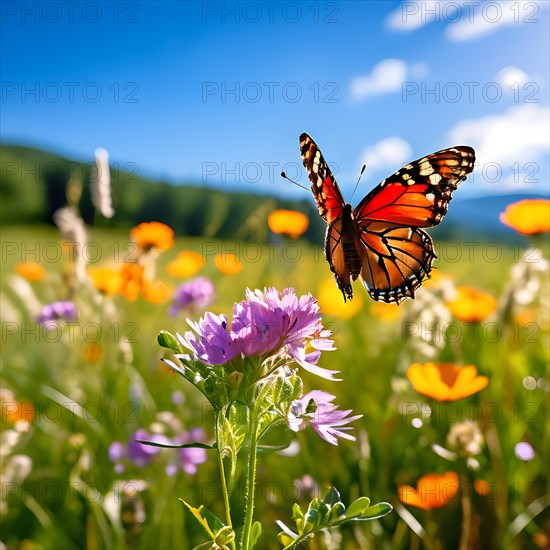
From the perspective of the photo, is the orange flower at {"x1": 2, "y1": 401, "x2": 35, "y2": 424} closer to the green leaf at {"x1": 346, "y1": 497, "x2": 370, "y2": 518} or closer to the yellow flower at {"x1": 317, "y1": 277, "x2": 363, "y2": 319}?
the yellow flower at {"x1": 317, "y1": 277, "x2": 363, "y2": 319}

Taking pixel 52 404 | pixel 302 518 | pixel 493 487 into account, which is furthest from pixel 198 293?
pixel 302 518

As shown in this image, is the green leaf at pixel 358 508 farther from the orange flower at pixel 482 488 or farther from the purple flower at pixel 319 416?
the orange flower at pixel 482 488

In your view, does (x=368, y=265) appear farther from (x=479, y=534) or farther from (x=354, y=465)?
(x=479, y=534)

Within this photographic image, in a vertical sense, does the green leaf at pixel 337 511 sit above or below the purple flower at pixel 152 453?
above

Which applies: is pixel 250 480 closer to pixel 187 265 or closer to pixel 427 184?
pixel 427 184

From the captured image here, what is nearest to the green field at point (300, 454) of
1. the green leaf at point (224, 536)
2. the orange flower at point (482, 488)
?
the orange flower at point (482, 488)

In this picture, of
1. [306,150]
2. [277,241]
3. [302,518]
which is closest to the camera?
[302,518]
